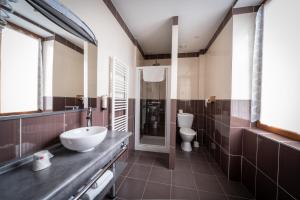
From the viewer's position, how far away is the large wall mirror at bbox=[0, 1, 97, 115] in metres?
0.74

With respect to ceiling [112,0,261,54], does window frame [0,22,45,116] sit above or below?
below

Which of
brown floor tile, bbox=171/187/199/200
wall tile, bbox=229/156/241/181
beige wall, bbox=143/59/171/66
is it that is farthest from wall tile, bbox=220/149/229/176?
beige wall, bbox=143/59/171/66

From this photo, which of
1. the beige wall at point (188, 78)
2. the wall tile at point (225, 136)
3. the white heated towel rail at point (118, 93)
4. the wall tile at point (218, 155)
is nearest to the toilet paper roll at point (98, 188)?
the white heated towel rail at point (118, 93)

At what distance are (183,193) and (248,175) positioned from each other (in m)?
0.87

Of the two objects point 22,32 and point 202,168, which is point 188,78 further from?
point 22,32

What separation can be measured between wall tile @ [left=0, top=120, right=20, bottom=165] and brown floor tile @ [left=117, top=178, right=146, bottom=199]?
46.9 inches

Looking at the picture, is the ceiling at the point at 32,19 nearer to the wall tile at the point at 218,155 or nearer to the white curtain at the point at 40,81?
the white curtain at the point at 40,81

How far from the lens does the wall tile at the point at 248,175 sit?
1525mm

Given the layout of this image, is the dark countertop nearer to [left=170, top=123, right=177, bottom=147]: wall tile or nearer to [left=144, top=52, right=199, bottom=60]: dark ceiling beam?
[left=170, top=123, right=177, bottom=147]: wall tile

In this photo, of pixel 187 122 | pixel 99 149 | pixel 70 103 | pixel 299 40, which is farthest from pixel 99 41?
pixel 187 122

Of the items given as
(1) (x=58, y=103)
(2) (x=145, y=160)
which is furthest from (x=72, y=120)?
(2) (x=145, y=160)

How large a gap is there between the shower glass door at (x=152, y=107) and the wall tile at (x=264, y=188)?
160 centimetres

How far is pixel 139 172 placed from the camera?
194 centimetres

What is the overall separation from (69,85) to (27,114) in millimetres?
435
